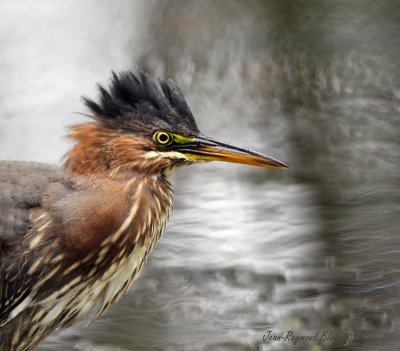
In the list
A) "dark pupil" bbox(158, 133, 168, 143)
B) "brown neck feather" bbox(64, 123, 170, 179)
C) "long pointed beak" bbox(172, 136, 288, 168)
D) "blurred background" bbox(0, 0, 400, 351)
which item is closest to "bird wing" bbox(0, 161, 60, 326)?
"brown neck feather" bbox(64, 123, 170, 179)

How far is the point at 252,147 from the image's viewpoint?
10.6 metres

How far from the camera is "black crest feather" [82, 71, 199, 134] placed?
17.5ft

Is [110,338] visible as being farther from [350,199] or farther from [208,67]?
[208,67]

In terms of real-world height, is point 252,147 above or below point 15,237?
below

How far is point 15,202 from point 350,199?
4352mm

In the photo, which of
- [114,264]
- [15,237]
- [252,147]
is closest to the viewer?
[15,237]

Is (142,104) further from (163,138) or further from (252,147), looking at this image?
(252,147)

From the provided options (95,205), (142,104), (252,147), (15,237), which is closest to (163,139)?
(142,104)

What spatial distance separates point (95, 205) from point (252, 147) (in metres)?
5.53

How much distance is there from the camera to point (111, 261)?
17.5 feet

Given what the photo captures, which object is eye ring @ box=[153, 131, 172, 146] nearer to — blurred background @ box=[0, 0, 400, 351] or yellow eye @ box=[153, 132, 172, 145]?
yellow eye @ box=[153, 132, 172, 145]

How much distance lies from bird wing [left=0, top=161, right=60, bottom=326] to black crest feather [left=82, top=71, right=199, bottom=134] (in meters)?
0.59

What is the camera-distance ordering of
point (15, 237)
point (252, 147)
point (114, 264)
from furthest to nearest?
point (252, 147) → point (114, 264) → point (15, 237)

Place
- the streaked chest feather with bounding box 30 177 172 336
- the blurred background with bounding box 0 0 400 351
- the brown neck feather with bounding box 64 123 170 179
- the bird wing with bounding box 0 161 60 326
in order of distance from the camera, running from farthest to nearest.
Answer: the blurred background with bounding box 0 0 400 351, the brown neck feather with bounding box 64 123 170 179, the streaked chest feather with bounding box 30 177 172 336, the bird wing with bounding box 0 161 60 326
